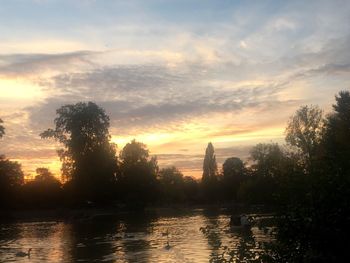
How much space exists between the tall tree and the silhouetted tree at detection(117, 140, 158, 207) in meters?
38.2

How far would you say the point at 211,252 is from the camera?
Result: 29234 mm

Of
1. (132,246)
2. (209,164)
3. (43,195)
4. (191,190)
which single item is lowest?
(132,246)

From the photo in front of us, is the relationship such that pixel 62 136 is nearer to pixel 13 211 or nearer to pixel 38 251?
pixel 13 211

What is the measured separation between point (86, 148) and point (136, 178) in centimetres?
1299

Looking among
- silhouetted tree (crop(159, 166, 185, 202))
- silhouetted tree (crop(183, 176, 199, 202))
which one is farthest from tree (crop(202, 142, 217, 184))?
silhouetted tree (crop(159, 166, 185, 202))

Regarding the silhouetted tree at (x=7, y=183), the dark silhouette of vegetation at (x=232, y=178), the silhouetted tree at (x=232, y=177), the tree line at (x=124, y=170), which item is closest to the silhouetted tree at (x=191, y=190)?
the tree line at (x=124, y=170)

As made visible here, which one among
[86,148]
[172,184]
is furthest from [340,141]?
[172,184]

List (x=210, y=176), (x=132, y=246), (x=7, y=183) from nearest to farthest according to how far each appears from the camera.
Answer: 1. (x=132, y=246)
2. (x=7, y=183)
3. (x=210, y=176)

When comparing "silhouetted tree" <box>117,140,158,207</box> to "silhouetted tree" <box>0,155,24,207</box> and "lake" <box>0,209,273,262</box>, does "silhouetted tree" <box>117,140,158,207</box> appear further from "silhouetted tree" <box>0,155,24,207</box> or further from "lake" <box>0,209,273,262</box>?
"lake" <box>0,209,273,262</box>

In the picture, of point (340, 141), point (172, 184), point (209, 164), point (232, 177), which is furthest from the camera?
point (209, 164)

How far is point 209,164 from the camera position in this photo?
14000 cm

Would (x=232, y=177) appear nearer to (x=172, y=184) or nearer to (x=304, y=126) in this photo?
(x=172, y=184)

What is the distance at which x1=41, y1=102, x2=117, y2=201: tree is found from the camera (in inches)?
3349

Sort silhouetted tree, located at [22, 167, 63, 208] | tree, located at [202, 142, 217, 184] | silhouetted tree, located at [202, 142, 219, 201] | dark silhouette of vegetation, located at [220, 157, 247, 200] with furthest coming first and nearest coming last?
tree, located at [202, 142, 217, 184], silhouetted tree, located at [202, 142, 219, 201], dark silhouette of vegetation, located at [220, 157, 247, 200], silhouetted tree, located at [22, 167, 63, 208]
